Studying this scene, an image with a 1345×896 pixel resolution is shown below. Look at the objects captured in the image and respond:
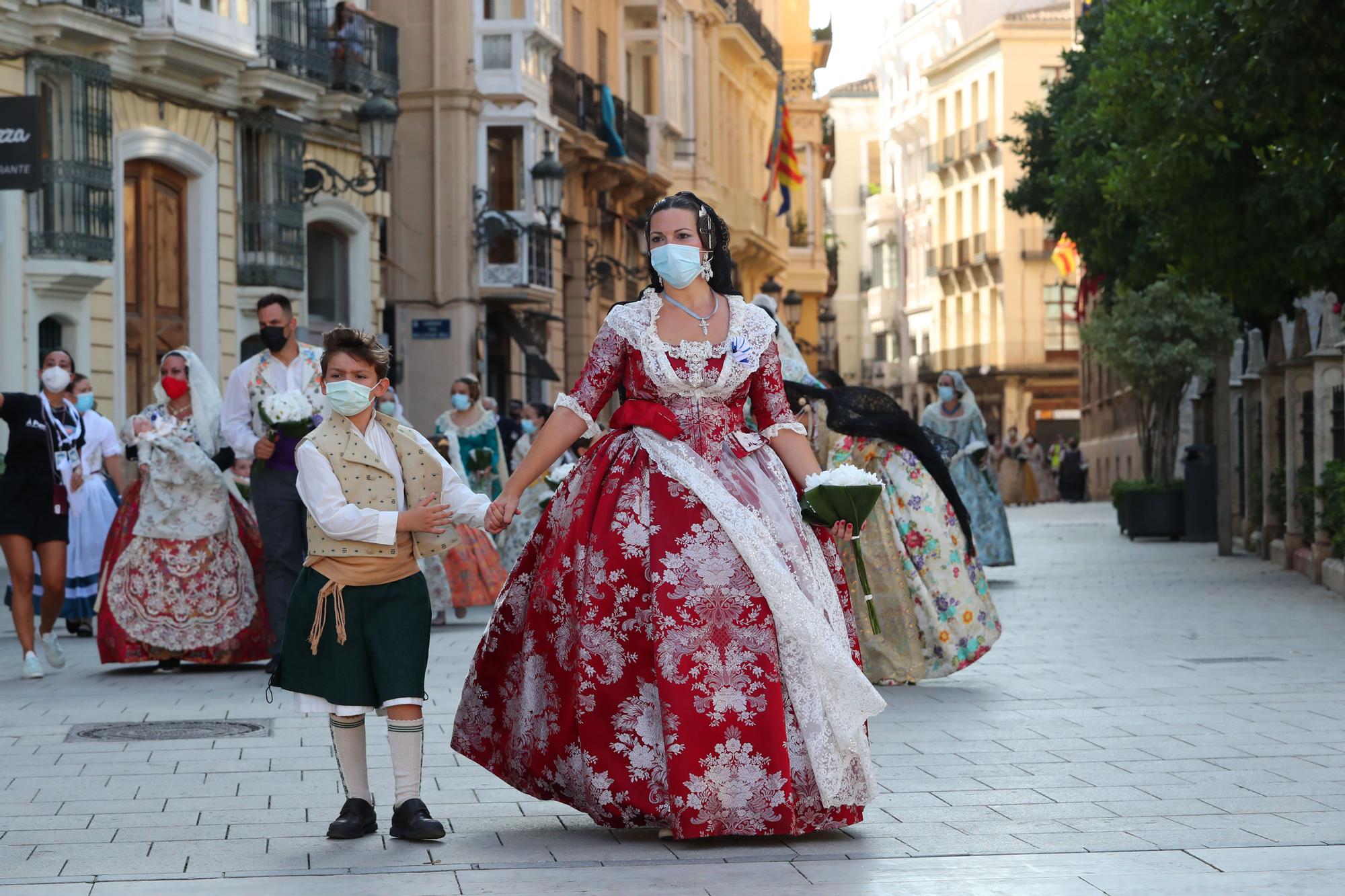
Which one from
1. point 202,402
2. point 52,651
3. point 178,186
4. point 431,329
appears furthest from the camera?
point 431,329

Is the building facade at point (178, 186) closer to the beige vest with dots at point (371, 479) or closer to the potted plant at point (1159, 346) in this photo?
the potted plant at point (1159, 346)

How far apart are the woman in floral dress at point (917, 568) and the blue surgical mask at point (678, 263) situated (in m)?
4.31

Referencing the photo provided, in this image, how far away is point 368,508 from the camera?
22.7 ft

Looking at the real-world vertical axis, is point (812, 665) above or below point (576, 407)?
below

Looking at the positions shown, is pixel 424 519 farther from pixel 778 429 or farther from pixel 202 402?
pixel 202 402

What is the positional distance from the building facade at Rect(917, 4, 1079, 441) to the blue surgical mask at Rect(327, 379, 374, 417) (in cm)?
7118

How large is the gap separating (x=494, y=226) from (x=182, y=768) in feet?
83.7

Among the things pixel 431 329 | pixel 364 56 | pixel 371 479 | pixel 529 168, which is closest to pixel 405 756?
pixel 371 479

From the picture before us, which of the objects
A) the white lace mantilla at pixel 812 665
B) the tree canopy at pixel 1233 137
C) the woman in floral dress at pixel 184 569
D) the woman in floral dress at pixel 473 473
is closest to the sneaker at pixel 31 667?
the woman in floral dress at pixel 184 569

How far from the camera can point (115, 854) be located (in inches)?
257

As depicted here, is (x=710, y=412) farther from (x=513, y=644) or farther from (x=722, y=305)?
(x=513, y=644)

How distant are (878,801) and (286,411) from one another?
3.95 metres

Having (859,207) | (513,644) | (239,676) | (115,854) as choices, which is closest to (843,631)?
(513,644)

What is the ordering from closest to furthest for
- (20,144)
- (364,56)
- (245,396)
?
1. (245,396)
2. (20,144)
3. (364,56)
